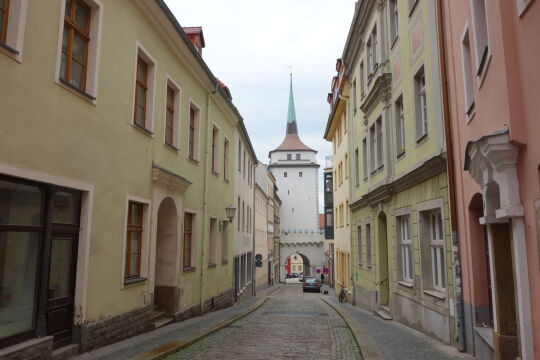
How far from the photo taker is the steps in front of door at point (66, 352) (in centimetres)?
727

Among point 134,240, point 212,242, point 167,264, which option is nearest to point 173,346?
point 134,240

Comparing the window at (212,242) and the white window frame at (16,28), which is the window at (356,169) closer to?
the window at (212,242)

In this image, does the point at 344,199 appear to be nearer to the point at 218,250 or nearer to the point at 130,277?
the point at 218,250

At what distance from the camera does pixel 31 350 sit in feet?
21.5

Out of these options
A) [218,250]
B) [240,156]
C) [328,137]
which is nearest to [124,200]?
[218,250]

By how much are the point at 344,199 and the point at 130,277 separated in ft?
60.3

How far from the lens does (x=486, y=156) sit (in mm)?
5344

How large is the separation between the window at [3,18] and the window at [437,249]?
9125 millimetres

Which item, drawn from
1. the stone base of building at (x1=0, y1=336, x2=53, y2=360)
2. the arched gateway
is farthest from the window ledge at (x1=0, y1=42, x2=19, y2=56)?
the arched gateway

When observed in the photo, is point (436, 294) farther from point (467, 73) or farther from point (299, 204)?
point (299, 204)

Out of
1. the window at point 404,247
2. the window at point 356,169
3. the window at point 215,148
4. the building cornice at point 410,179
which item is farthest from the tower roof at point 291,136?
the window at point 404,247

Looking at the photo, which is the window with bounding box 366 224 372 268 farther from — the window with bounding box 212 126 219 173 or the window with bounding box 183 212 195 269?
the window with bounding box 183 212 195 269

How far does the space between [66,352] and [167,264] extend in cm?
555

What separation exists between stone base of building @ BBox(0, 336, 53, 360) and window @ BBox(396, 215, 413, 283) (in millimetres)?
9237
